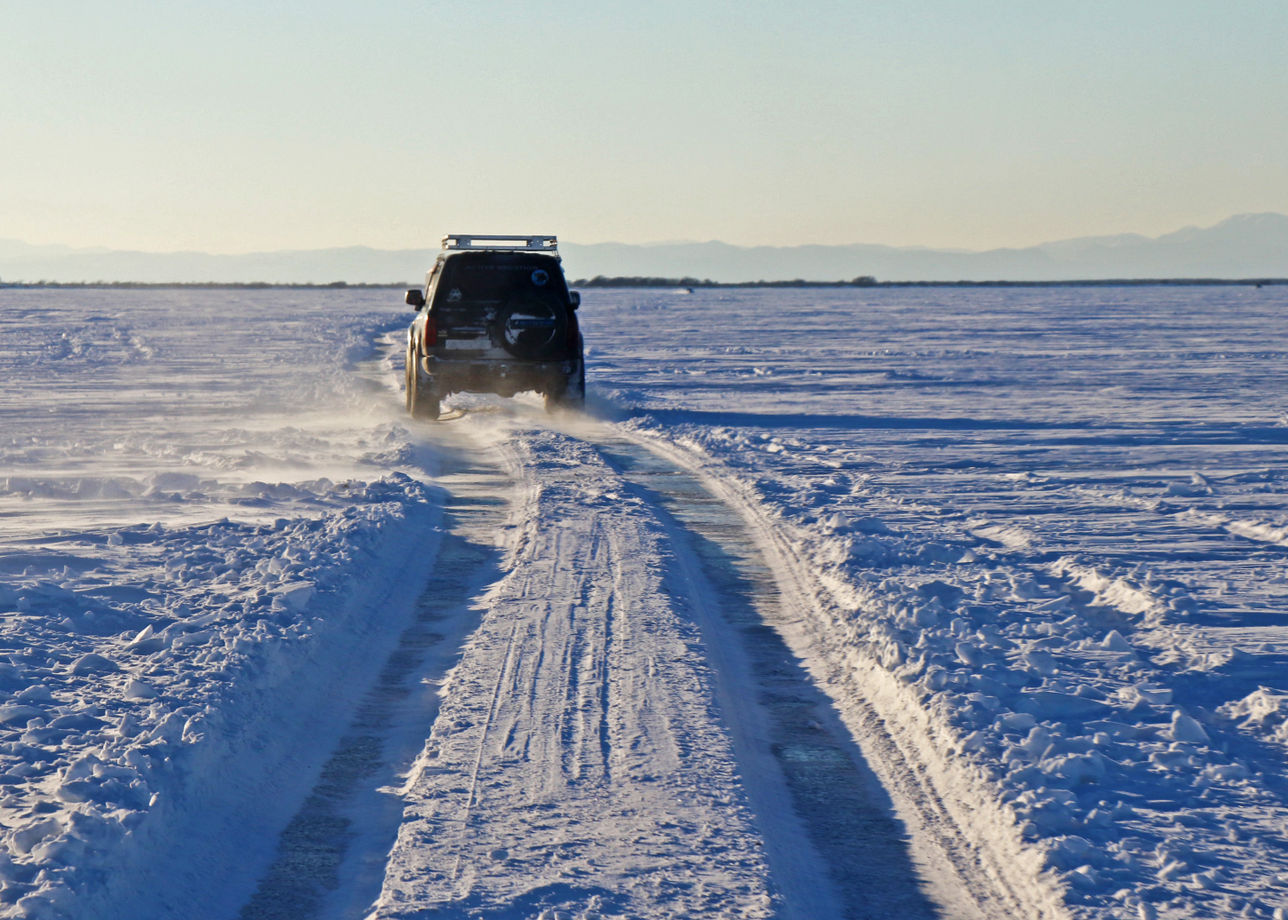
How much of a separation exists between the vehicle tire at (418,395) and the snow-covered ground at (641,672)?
1.38 m

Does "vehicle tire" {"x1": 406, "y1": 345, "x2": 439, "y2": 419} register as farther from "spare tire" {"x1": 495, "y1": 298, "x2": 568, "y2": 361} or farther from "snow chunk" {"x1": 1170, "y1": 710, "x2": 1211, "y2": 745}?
"snow chunk" {"x1": 1170, "y1": 710, "x2": 1211, "y2": 745}

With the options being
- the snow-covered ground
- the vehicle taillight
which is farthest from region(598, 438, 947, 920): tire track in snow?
the vehicle taillight

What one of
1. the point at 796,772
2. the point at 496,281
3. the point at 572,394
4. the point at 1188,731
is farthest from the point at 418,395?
the point at 1188,731

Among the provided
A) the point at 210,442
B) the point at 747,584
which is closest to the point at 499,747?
the point at 747,584

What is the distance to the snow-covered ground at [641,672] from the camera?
151 inches

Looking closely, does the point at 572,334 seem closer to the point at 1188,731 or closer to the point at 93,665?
the point at 93,665

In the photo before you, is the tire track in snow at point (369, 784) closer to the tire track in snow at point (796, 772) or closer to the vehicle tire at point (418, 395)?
the tire track in snow at point (796, 772)

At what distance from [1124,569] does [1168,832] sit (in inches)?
165

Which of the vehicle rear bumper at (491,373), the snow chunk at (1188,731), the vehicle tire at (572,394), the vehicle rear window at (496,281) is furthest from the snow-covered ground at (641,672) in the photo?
the vehicle rear window at (496,281)

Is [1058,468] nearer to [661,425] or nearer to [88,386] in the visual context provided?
[661,425]

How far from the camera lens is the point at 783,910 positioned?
356 centimetres

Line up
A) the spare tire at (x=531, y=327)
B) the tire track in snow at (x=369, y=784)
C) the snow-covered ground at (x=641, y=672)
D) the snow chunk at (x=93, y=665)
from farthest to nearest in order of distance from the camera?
the spare tire at (x=531, y=327) → the snow chunk at (x=93, y=665) → the snow-covered ground at (x=641, y=672) → the tire track in snow at (x=369, y=784)

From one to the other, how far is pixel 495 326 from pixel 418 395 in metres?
1.52

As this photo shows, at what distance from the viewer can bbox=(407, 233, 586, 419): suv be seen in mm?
15172
